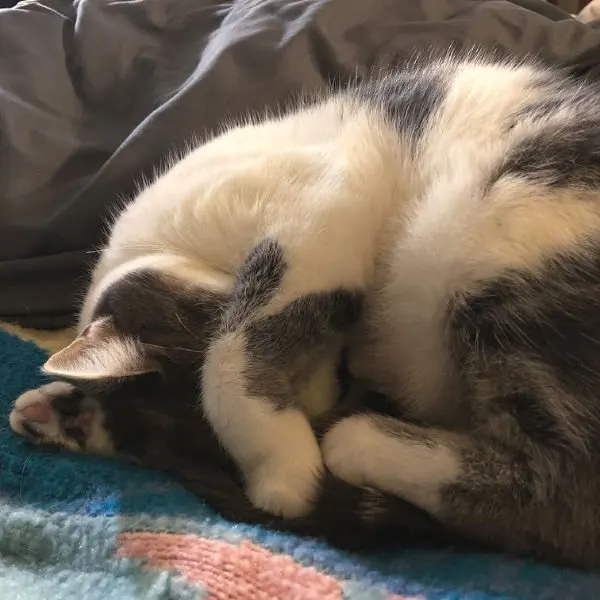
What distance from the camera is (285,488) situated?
1.08 metres

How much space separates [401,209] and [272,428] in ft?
1.30

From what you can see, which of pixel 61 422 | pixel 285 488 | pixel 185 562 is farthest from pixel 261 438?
pixel 61 422

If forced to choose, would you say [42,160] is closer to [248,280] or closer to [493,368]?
[248,280]

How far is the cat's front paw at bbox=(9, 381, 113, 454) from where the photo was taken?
121 cm

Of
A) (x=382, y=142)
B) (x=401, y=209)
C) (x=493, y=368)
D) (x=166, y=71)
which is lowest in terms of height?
(x=493, y=368)

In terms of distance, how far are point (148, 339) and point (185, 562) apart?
1.26ft

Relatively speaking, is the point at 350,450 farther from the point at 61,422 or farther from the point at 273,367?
the point at 61,422

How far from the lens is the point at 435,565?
973mm

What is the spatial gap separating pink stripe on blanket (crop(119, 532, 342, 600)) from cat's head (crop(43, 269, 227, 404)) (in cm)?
26

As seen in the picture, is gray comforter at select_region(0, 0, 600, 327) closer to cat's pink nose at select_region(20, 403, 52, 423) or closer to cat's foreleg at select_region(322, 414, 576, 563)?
cat's pink nose at select_region(20, 403, 52, 423)

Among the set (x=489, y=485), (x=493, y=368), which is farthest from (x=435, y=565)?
(x=493, y=368)

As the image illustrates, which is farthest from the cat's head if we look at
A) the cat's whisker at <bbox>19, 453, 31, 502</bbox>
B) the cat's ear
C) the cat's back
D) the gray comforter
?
the gray comforter

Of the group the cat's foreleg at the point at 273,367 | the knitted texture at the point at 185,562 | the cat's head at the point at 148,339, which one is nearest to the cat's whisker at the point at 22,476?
the knitted texture at the point at 185,562

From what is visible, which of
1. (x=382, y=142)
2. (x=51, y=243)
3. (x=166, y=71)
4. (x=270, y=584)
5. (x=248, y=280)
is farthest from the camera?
(x=166, y=71)
